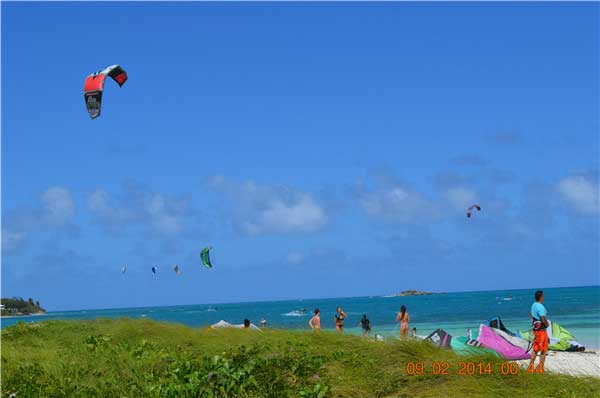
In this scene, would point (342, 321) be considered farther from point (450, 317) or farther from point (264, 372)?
point (450, 317)

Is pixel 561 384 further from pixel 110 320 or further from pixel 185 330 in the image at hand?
pixel 110 320

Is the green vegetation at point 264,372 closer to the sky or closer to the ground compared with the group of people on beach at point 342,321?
closer to the ground

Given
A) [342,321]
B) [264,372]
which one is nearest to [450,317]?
[342,321]

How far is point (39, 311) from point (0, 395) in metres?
157

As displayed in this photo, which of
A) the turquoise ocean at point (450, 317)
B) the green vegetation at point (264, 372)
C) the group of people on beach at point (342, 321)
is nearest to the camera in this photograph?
the green vegetation at point (264, 372)

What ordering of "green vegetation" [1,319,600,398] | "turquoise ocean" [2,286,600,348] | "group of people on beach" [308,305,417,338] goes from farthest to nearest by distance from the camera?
"turquoise ocean" [2,286,600,348] → "group of people on beach" [308,305,417,338] → "green vegetation" [1,319,600,398]

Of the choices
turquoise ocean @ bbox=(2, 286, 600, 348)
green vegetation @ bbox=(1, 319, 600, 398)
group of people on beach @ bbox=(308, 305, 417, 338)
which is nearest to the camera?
green vegetation @ bbox=(1, 319, 600, 398)

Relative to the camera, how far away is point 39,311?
158 m

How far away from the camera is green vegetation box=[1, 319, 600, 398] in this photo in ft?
33.7

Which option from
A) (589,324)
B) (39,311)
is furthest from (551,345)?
(39,311)

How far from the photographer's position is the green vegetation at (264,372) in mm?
10266

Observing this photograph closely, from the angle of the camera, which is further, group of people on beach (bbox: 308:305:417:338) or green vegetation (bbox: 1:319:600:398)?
group of people on beach (bbox: 308:305:417:338)

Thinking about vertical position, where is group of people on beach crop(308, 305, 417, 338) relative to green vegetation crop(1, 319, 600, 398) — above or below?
above

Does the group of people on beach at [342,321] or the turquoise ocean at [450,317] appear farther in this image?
the turquoise ocean at [450,317]
